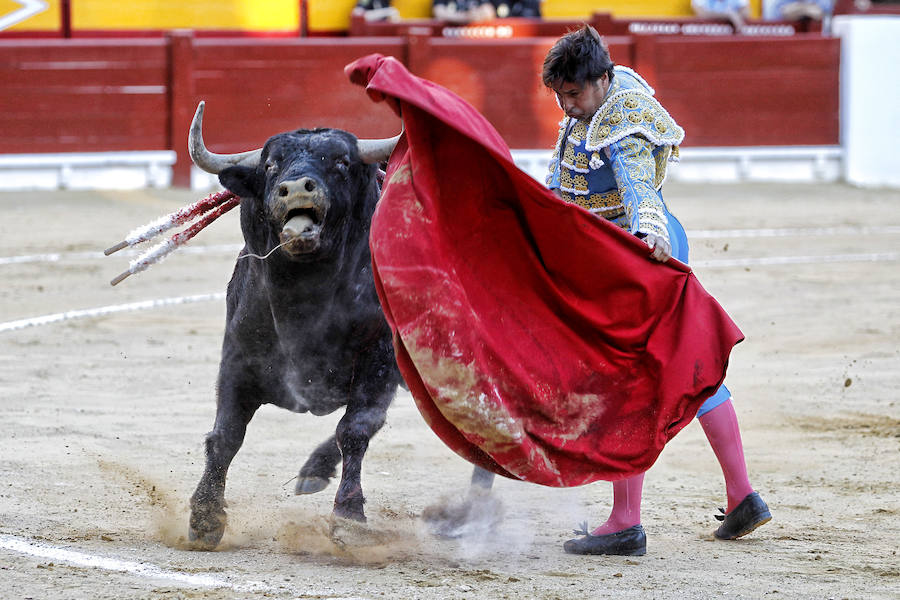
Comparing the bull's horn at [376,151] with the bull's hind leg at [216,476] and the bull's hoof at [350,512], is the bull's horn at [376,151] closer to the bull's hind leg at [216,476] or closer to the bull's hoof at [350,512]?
the bull's hind leg at [216,476]

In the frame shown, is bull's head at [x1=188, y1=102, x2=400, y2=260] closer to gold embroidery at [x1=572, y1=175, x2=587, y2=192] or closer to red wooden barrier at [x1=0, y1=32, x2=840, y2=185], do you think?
gold embroidery at [x1=572, y1=175, x2=587, y2=192]

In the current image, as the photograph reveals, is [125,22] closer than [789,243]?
No

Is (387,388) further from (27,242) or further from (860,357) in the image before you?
(27,242)

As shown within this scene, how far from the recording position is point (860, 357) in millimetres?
5035

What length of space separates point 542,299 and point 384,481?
37.9 inches

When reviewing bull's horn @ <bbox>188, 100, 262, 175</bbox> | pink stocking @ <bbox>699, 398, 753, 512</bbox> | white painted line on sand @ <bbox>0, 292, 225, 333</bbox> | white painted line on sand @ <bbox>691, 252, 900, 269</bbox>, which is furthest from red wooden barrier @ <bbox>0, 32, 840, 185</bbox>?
pink stocking @ <bbox>699, 398, 753, 512</bbox>

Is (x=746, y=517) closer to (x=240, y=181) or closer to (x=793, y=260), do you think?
(x=240, y=181)

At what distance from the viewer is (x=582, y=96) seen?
274cm

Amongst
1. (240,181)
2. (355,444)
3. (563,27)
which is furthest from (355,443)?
(563,27)

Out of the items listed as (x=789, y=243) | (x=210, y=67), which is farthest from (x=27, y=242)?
(x=789, y=243)

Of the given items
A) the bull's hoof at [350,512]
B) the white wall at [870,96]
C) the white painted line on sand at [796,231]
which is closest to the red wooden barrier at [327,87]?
the white wall at [870,96]

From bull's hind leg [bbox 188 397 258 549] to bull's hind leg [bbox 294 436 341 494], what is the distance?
1.08 feet

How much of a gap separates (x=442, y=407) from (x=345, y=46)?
8167mm

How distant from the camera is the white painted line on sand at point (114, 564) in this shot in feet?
8.09
